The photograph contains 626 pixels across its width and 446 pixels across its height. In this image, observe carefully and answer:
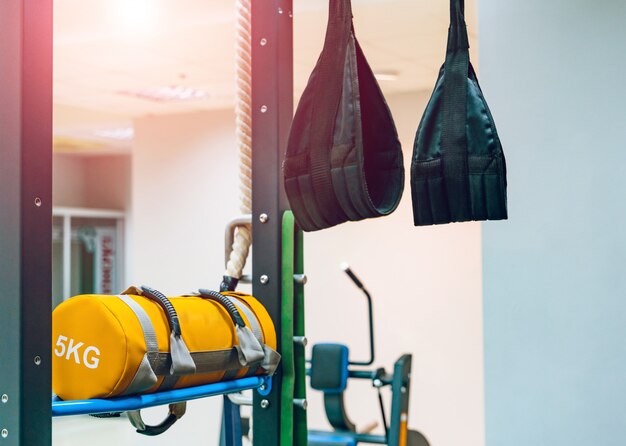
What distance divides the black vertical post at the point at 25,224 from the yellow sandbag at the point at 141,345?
7cm

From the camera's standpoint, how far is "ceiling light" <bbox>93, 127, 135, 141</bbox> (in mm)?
7516

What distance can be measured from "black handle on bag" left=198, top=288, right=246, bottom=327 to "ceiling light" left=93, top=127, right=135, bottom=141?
6214 millimetres

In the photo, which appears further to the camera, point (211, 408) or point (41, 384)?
point (211, 408)

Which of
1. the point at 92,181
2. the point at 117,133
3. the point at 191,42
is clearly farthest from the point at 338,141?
the point at 92,181

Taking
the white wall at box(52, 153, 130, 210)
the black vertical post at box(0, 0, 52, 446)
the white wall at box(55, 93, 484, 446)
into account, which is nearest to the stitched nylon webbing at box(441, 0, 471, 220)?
the black vertical post at box(0, 0, 52, 446)

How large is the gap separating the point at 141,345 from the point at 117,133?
22.4 feet

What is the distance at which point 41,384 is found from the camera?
1.16 m

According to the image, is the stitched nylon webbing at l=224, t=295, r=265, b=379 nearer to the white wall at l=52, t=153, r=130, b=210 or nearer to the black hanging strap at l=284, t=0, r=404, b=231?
the black hanging strap at l=284, t=0, r=404, b=231

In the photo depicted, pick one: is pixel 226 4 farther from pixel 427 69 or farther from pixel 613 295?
pixel 613 295

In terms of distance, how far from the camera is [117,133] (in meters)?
→ 7.77

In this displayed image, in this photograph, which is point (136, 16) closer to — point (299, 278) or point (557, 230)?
point (557, 230)

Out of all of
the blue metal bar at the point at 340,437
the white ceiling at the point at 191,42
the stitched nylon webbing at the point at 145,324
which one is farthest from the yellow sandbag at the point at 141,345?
the blue metal bar at the point at 340,437

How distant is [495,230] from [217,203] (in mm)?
3332

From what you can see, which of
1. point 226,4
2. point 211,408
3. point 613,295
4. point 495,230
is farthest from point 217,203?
point 613,295
